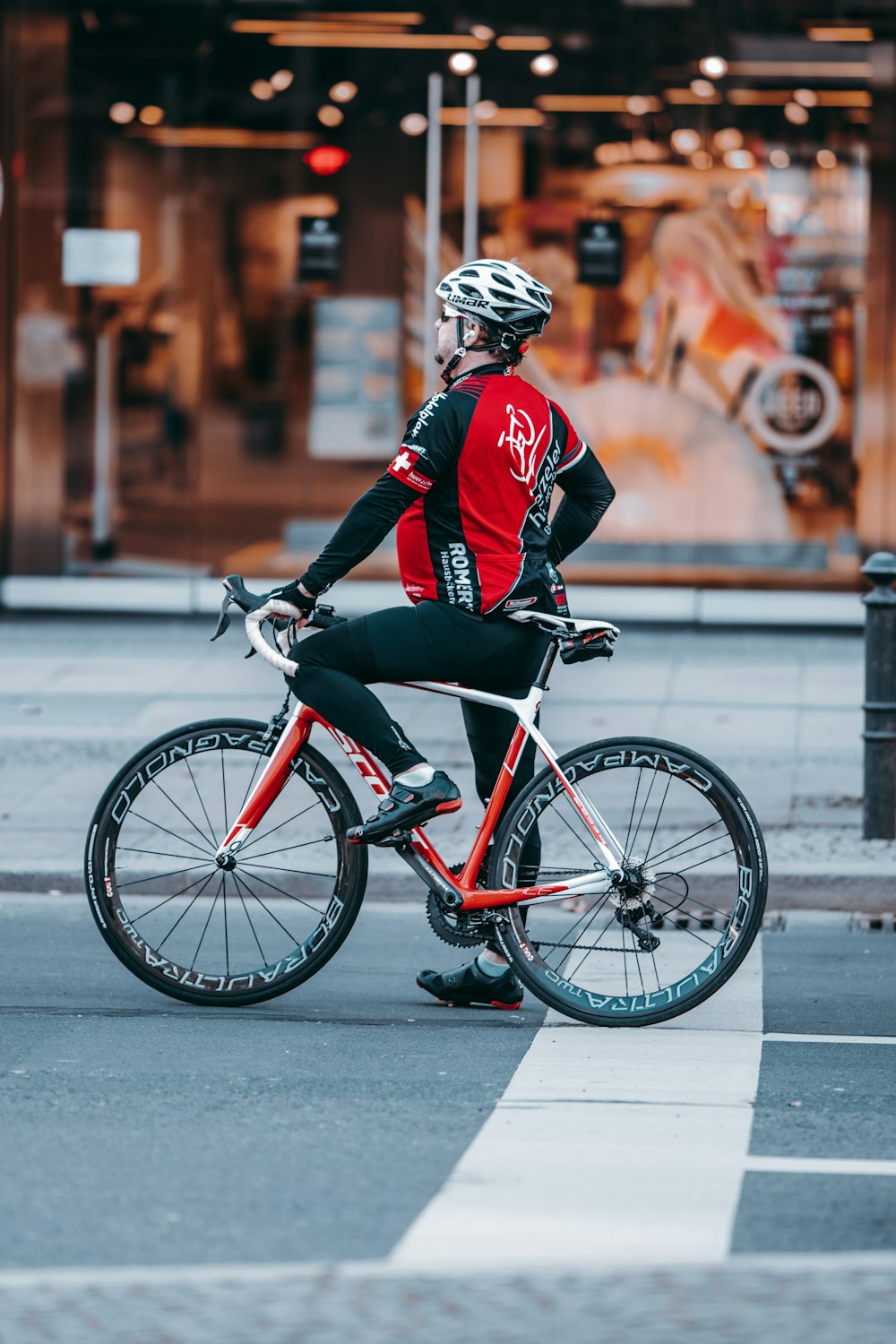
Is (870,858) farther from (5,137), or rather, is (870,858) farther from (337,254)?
(5,137)

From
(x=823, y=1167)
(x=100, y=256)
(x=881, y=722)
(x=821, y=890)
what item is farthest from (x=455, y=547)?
(x=100, y=256)

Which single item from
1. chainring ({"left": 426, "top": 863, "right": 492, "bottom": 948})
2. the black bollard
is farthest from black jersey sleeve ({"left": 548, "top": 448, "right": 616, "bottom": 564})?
the black bollard

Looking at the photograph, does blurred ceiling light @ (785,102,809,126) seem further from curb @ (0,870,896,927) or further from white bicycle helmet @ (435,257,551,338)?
white bicycle helmet @ (435,257,551,338)

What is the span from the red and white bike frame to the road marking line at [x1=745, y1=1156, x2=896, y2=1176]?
Answer: 4.15 feet

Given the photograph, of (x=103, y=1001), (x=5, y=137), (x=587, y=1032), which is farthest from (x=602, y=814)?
(x=5, y=137)

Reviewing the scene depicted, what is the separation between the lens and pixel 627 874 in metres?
5.98

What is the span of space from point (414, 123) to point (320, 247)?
1.04 metres

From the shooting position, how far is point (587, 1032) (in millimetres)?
6012

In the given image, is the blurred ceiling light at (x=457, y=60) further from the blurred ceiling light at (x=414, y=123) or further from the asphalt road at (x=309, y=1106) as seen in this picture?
the asphalt road at (x=309, y=1106)

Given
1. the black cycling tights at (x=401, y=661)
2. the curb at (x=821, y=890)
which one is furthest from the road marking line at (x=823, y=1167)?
the curb at (x=821, y=890)

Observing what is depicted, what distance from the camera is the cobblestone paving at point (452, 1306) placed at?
3.63m

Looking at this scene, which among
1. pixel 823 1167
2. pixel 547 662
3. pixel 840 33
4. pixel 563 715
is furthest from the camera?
pixel 840 33

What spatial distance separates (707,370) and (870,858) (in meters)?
7.49

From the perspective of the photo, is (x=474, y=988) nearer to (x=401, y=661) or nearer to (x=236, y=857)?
(x=236, y=857)
